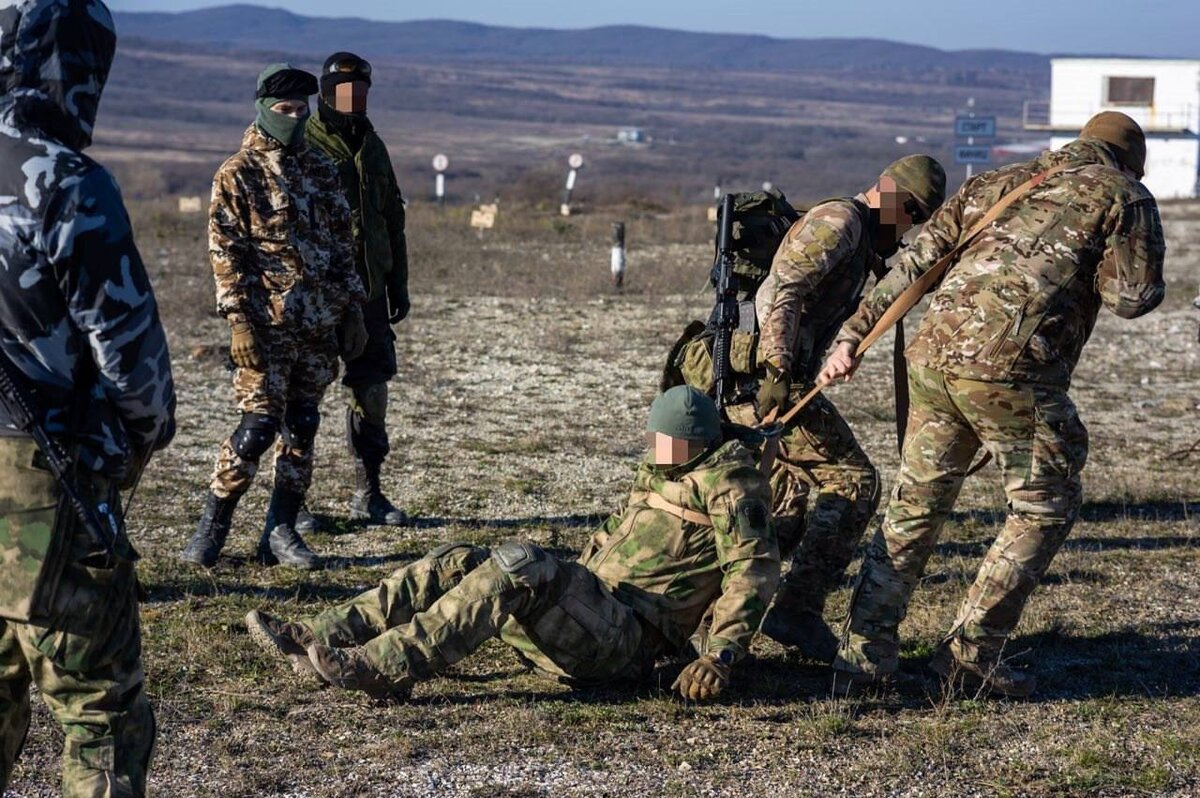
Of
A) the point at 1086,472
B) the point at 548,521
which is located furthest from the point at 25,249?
the point at 1086,472

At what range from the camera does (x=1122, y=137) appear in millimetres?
5289

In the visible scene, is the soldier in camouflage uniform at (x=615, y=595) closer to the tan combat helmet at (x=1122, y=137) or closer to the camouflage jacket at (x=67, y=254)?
the tan combat helmet at (x=1122, y=137)

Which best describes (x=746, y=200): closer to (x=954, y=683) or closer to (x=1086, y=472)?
(x=954, y=683)

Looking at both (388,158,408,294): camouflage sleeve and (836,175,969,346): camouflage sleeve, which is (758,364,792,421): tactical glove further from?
(388,158,408,294): camouflage sleeve

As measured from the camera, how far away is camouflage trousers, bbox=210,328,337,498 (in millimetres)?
6578

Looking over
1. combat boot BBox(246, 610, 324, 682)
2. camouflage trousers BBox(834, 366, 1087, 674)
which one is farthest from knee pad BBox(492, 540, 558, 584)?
camouflage trousers BBox(834, 366, 1087, 674)

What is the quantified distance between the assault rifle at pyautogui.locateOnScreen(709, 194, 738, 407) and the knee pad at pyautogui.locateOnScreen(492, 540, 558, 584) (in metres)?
1.22

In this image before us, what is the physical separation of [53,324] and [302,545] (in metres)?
3.76

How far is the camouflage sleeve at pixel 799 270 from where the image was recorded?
5.60 m

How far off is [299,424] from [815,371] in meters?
2.34

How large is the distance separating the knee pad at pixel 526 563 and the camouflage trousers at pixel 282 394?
1.98m

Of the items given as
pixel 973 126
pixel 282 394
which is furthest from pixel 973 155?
pixel 282 394

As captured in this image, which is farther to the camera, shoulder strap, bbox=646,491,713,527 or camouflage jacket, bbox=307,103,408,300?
camouflage jacket, bbox=307,103,408,300

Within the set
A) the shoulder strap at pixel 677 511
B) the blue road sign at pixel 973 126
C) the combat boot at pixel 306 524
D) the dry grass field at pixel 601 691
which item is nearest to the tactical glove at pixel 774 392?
the shoulder strap at pixel 677 511
